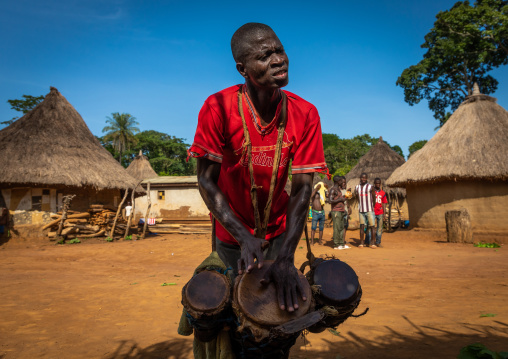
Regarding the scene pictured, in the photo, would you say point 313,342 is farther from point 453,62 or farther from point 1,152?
point 453,62

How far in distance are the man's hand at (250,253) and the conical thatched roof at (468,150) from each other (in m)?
12.5

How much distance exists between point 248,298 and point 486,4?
26048 mm

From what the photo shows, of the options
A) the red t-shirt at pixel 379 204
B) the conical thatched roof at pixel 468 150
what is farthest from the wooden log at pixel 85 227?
the conical thatched roof at pixel 468 150

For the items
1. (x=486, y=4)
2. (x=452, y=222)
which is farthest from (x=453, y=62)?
(x=452, y=222)

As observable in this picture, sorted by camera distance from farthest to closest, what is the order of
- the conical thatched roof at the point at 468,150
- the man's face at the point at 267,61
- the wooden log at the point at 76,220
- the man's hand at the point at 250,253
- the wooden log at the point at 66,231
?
the wooden log at the point at 76,220 → the wooden log at the point at 66,231 → the conical thatched roof at the point at 468,150 → the man's face at the point at 267,61 → the man's hand at the point at 250,253

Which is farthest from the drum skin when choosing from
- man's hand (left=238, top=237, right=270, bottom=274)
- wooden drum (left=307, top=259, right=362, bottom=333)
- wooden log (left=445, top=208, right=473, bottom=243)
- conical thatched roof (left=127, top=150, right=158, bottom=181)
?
conical thatched roof (left=127, top=150, right=158, bottom=181)

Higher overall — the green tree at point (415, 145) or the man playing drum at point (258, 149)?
the green tree at point (415, 145)

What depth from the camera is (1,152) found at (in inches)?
539

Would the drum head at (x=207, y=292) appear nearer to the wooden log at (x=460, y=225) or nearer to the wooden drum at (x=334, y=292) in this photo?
the wooden drum at (x=334, y=292)

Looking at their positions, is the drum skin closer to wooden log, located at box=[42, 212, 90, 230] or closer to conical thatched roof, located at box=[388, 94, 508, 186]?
conical thatched roof, located at box=[388, 94, 508, 186]

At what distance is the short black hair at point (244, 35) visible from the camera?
189 cm

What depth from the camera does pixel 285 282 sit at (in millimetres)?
1602

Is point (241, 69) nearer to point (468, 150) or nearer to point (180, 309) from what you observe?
point (180, 309)

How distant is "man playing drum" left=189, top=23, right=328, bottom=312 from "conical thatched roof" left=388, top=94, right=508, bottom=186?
12.0 metres
